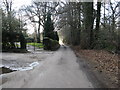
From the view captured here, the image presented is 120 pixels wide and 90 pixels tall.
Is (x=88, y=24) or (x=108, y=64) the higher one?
(x=88, y=24)

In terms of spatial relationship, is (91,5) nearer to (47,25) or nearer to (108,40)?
(108,40)

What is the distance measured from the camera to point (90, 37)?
1889 centimetres

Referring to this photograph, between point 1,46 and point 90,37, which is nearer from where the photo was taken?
point 1,46

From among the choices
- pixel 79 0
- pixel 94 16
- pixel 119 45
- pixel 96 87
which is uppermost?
pixel 79 0

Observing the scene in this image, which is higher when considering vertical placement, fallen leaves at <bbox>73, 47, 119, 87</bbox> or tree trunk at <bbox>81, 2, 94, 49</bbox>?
tree trunk at <bbox>81, 2, 94, 49</bbox>

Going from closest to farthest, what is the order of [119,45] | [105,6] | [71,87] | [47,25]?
[71,87] → [119,45] → [105,6] → [47,25]

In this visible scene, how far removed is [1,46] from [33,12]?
21.3 meters

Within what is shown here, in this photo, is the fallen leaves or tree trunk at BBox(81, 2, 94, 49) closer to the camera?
the fallen leaves

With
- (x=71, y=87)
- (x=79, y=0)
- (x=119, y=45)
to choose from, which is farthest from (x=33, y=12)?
(x=71, y=87)

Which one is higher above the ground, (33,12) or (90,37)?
(33,12)

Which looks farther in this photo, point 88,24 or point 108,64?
point 88,24

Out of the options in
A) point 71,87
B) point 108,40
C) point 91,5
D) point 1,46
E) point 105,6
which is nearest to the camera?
point 71,87

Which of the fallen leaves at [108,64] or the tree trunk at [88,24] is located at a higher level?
the tree trunk at [88,24]

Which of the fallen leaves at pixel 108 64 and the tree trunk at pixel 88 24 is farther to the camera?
the tree trunk at pixel 88 24
